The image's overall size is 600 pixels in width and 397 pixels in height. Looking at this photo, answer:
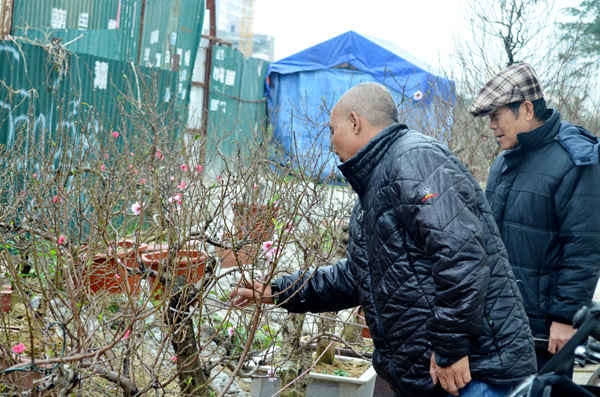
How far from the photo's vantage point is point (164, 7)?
11531mm

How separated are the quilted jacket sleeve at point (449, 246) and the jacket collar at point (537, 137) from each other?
975 mm

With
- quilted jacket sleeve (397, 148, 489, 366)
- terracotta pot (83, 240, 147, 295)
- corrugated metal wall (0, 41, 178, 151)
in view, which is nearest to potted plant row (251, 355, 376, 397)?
terracotta pot (83, 240, 147, 295)

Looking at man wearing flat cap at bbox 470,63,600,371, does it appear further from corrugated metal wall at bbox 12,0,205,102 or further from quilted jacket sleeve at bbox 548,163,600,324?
corrugated metal wall at bbox 12,0,205,102

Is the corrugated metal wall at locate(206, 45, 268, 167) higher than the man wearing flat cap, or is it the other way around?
the corrugated metal wall at locate(206, 45, 268, 167)

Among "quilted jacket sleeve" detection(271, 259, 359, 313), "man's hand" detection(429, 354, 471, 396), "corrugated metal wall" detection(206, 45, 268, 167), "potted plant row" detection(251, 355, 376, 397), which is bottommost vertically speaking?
"potted plant row" detection(251, 355, 376, 397)

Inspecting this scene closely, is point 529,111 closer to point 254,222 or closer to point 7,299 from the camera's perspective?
point 254,222

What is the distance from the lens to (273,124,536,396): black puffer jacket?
2.30m

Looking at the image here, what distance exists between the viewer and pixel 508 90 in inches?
128

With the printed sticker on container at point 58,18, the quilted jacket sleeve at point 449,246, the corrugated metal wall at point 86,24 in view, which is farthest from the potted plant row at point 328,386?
the printed sticker on container at point 58,18

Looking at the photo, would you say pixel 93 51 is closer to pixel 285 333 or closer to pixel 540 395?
pixel 285 333

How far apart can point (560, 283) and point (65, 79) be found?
7.18m

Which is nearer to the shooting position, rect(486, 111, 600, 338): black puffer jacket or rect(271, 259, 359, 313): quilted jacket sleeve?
rect(271, 259, 359, 313): quilted jacket sleeve

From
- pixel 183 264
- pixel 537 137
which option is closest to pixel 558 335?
pixel 537 137

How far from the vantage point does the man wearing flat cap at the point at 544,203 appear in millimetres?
3066
